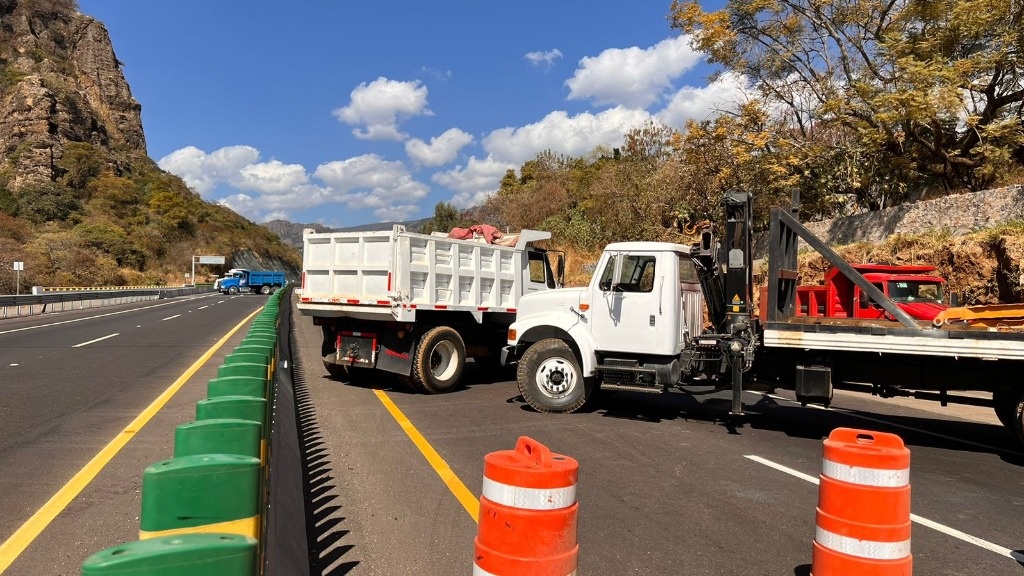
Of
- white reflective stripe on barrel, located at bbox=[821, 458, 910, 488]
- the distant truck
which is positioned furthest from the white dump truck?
white reflective stripe on barrel, located at bbox=[821, 458, 910, 488]

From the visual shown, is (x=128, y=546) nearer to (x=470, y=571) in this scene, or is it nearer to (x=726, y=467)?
(x=470, y=571)

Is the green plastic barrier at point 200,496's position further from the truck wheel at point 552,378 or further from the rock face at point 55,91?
the rock face at point 55,91

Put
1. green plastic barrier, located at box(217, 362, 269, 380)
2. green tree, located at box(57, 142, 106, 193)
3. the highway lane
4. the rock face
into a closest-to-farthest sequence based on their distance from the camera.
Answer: the highway lane < green plastic barrier, located at box(217, 362, 269, 380) < the rock face < green tree, located at box(57, 142, 106, 193)

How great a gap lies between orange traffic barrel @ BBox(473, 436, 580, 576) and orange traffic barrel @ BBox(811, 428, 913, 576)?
1642mm

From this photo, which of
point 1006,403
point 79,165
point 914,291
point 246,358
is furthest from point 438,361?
point 79,165

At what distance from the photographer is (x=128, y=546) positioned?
1761mm

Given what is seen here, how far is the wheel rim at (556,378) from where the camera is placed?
912 cm

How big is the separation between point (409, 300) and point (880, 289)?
8.09m

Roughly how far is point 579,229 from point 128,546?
99.4ft

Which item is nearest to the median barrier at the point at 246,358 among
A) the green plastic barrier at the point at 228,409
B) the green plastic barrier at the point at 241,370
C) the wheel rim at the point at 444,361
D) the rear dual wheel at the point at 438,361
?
the green plastic barrier at the point at 241,370

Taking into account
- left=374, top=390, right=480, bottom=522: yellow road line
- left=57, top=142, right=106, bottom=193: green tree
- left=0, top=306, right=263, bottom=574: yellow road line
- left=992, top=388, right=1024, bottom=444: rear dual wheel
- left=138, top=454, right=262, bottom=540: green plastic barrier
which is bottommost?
left=0, top=306, right=263, bottom=574: yellow road line

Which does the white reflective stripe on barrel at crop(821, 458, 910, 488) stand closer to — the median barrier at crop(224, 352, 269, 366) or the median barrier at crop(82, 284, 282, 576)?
the median barrier at crop(82, 284, 282, 576)

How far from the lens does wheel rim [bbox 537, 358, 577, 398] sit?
9.12 m

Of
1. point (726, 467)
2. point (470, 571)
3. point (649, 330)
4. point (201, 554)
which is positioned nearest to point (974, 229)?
point (649, 330)
